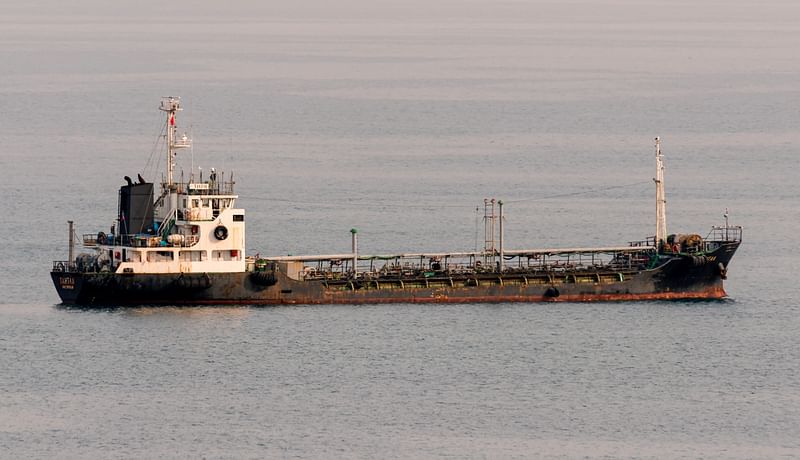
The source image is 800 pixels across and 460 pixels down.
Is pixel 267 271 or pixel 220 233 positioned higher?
pixel 220 233

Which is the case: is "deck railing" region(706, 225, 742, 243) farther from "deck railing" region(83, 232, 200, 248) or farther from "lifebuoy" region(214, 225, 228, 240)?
"deck railing" region(83, 232, 200, 248)

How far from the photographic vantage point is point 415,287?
103 m

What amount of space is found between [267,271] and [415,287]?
807cm

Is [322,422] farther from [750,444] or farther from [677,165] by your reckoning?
[677,165]

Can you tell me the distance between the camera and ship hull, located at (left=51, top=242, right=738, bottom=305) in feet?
320

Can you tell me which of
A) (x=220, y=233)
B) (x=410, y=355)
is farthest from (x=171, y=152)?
(x=410, y=355)

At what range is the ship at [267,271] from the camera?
9800cm

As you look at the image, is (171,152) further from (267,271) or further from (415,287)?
(415,287)

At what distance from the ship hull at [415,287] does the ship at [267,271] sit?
5 centimetres

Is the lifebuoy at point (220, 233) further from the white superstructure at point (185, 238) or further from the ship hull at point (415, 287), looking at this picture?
the ship hull at point (415, 287)

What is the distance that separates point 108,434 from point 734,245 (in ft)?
144

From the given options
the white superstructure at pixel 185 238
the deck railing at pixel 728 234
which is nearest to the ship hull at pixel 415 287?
the white superstructure at pixel 185 238

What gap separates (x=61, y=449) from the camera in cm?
7119

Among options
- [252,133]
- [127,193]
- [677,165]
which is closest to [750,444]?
[127,193]
